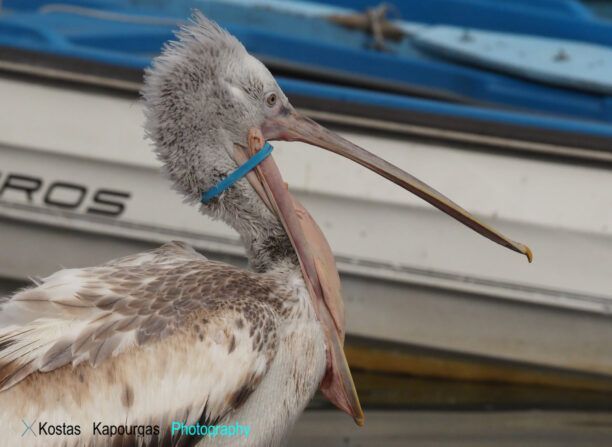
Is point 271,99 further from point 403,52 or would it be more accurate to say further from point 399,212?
point 403,52

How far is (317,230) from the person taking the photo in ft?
9.92

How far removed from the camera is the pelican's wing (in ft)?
8.11

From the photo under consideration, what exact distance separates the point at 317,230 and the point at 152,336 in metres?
0.69

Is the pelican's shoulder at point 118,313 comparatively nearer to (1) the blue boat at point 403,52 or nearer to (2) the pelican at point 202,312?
(2) the pelican at point 202,312

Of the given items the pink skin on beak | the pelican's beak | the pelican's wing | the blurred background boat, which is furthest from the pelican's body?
the blurred background boat

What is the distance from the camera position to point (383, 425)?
464cm

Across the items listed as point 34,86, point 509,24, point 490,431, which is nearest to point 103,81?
point 34,86

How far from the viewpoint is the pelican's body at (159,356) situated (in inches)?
96.8

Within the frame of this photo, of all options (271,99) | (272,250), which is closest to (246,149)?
(271,99)

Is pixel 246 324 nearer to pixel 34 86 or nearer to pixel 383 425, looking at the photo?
pixel 383 425

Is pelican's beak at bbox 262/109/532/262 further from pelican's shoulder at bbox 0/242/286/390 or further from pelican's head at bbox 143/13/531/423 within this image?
pelican's shoulder at bbox 0/242/286/390

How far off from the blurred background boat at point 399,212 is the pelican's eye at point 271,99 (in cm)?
165

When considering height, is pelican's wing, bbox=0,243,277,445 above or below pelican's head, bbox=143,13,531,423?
below

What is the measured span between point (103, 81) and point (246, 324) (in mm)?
2371
